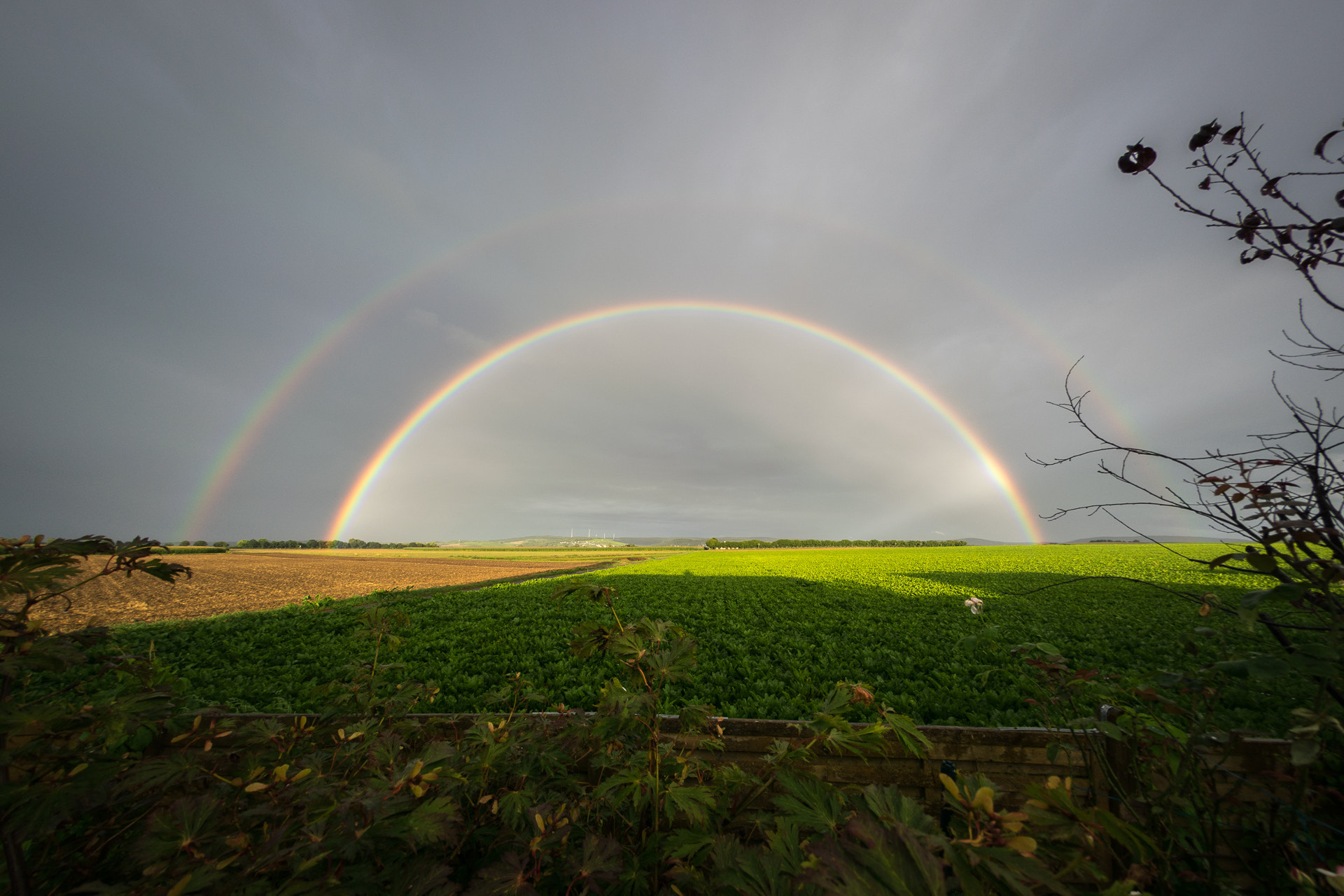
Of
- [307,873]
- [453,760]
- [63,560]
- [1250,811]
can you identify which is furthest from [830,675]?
[63,560]

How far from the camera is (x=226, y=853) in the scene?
4.79 ft

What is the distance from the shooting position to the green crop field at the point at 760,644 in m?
5.72

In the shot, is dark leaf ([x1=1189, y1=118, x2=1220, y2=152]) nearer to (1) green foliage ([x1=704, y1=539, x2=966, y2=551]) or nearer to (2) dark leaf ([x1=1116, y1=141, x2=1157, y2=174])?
(2) dark leaf ([x1=1116, y1=141, x2=1157, y2=174])

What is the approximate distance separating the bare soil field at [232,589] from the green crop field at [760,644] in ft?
8.83

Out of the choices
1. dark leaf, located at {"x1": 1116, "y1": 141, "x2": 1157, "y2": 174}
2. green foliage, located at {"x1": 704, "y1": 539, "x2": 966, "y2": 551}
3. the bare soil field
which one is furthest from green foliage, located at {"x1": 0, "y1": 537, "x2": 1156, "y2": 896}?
green foliage, located at {"x1": 704, "y1": 539, "x2": 966, "y2": 551}

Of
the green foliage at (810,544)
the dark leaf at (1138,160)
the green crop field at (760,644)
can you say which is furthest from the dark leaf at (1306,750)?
the green foliage at (810,544)

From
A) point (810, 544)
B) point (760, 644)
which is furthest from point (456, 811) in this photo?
point (810, 544)

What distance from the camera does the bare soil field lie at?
50.1 ft

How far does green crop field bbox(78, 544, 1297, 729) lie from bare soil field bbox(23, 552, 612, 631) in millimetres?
2693

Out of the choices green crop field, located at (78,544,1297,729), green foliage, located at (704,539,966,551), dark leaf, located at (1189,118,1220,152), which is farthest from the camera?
green foliage, located at (704,539,966,551)

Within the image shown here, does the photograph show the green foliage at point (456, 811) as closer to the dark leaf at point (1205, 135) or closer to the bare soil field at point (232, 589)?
the dark leaf at point (1205, 135)

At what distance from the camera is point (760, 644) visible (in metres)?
8.48

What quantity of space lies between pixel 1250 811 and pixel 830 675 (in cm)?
448

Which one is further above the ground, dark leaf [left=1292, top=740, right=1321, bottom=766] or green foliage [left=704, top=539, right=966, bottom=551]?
green foliage [left=704, top=539, right=966, bottom=551]
